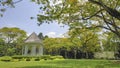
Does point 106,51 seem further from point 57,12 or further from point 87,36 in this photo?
point 57,12

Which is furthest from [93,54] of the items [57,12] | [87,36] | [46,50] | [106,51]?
[57,12]

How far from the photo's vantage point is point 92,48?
198ft

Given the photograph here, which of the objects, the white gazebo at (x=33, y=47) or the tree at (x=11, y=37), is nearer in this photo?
the white gazebo at (x=33, y=47)

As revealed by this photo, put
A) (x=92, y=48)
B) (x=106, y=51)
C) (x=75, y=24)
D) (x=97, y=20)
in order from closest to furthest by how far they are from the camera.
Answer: (x=75, y=24) → (x=97, y=20) → (x=92, y=48) → (x=106, y=51)

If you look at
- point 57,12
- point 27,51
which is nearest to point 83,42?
point 27,51

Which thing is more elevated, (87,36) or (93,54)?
(87,36)

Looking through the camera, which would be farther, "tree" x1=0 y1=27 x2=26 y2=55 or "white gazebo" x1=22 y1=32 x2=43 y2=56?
"tree" x1=0 y1=27 x2=26 y2=55

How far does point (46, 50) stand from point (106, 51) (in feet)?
72.1

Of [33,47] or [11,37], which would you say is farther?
[11,37]

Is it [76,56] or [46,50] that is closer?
[76,56]

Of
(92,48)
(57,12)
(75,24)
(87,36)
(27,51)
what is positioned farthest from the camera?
(92,48)

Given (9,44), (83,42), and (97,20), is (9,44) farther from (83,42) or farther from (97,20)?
(97,20)

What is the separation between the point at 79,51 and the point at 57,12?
170 feet

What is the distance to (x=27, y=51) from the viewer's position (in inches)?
1966
